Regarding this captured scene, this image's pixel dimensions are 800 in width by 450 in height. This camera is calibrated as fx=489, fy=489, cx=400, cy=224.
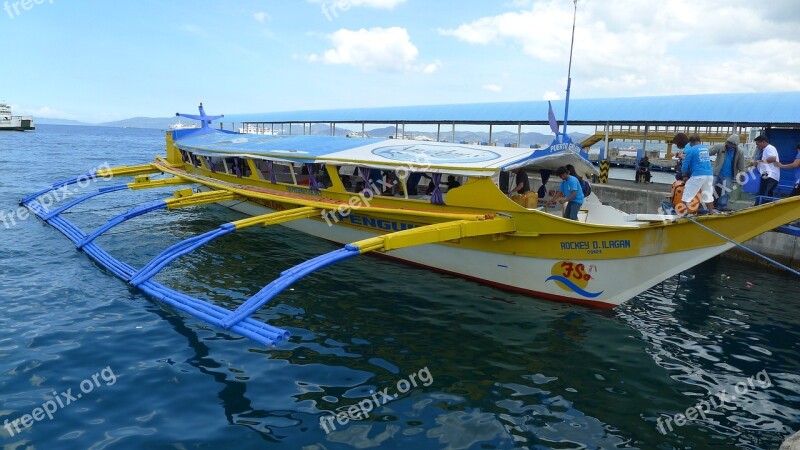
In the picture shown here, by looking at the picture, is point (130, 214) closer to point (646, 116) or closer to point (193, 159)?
point (193, 159)

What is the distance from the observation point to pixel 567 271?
36.4ft

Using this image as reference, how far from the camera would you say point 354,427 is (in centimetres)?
690

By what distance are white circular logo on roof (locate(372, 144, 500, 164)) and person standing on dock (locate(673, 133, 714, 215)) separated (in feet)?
13.5

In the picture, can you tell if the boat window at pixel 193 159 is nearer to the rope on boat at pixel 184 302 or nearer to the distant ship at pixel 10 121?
the rope on boat at pixel 184 302

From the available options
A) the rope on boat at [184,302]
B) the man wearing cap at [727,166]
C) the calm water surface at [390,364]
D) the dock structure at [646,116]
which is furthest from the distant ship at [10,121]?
the man wearing cap at [727,166]

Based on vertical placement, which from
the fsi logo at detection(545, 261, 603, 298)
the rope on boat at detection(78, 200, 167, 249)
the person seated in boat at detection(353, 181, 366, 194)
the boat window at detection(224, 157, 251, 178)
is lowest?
the fsi logo at detection(545, 261, 603, 298)

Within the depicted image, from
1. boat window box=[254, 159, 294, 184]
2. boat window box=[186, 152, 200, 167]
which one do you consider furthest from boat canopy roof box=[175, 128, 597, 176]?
boat window box=[186, 152, 200, 167]

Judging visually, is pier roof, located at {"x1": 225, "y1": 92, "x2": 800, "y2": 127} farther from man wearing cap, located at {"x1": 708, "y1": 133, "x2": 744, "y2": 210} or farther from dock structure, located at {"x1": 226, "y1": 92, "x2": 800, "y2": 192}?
man wearing cap, located at {"x1": 708, "y1": 133, "x2": 744, "y2": 210}

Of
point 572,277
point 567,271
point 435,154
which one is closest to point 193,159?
point 435,154

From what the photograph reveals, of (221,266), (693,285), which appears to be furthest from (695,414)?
(221,266)

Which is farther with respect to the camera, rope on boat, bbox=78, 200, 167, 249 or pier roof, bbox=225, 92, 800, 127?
pier roof, bbox=225, 92, 800, 127

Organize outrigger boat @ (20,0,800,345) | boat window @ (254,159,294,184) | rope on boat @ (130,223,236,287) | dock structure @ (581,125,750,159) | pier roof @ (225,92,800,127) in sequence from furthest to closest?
dock structure @ (581,125,750,159), pier roof @ (225,92,800,127), boat window @ (254,159,294,184), rope on boat @ (130,223,236,287), outrigger boat @ (20,0,800,345)

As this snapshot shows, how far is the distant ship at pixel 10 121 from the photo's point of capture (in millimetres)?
100181

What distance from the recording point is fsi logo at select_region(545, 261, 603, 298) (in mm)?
10953
